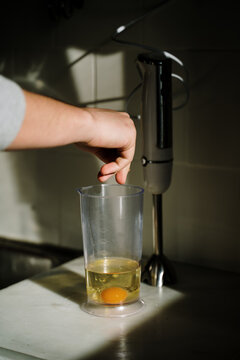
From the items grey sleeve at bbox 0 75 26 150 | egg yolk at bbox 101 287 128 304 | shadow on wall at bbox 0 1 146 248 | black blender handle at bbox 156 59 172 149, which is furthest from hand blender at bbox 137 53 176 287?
grey sleeve at bbox 0 75 26 150

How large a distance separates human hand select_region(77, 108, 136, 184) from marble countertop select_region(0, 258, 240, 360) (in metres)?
0.23

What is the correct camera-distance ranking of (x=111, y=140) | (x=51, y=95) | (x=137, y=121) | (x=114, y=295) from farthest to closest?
(x=51, y=95) → (x=137, y=121) → (x=114, y=295) → (x=111, y=140)

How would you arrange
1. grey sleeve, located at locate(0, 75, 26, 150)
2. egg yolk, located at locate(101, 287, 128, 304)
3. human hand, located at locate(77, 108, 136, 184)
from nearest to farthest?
grey sleeve, located at locate(0, 75, 26, 150), human hand, located at locate(77, 108, 136, 184), egg yolk, located at locate(101, 287, 128, 304)

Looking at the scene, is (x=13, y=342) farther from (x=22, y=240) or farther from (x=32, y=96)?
(x=22, y=240)

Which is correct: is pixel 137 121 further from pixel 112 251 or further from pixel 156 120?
pixel 112 251

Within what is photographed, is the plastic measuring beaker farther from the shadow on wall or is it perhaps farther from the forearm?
the shadow on wall

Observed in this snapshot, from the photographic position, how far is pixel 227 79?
3.47 feet

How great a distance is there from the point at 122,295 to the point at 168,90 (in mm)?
373

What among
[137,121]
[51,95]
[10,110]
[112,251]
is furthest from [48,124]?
[51,95]

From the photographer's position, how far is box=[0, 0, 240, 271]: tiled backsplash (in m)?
1.07

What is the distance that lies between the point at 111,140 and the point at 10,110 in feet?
0.64

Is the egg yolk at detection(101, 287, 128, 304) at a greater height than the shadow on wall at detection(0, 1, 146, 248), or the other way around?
the shadow on wall at detection(0, 1, 146, 248)

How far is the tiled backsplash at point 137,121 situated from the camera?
1073mm

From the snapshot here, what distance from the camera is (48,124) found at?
651 mm
